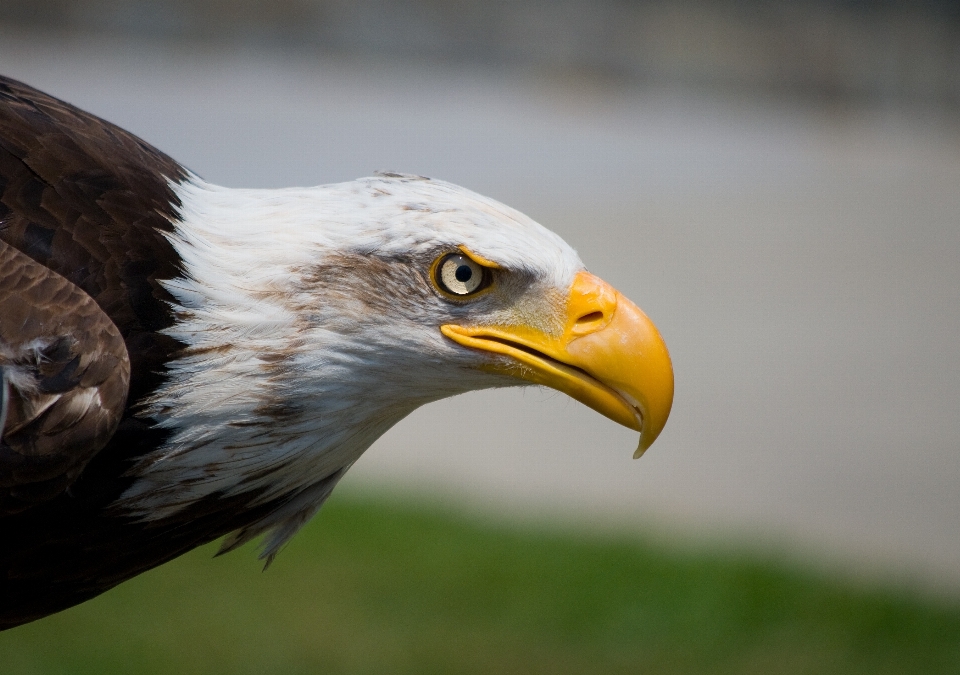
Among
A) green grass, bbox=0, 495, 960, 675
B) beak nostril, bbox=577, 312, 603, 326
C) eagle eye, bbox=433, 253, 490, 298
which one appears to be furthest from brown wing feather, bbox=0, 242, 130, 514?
green grass, bbox=0, 495, 960, 675

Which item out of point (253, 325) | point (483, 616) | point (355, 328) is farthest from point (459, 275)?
point (483, 616)

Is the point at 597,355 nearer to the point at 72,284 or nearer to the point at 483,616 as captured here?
the point at 72,284

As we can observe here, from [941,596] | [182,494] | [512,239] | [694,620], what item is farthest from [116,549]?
[941,596]

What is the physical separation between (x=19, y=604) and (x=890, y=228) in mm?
8440

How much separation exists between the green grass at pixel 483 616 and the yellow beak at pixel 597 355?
94.8 inches

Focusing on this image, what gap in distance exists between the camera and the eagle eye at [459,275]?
5.82ft

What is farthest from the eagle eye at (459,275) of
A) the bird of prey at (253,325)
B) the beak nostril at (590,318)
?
the beak nostril at (590,318)

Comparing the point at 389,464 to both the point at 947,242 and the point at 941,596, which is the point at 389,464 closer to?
the point at 941,596

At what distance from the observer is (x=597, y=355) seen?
181cm

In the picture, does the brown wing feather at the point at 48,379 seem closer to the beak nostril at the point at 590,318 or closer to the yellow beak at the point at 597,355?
the yellow beak at the point at 597,355

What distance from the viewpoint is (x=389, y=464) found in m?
5.96

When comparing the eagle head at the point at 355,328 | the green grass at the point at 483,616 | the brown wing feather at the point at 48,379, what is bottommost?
the green grass at the point at 483,616

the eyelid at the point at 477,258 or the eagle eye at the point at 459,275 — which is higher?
the eyelid at the point at 477,258

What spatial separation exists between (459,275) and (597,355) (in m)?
0.27
